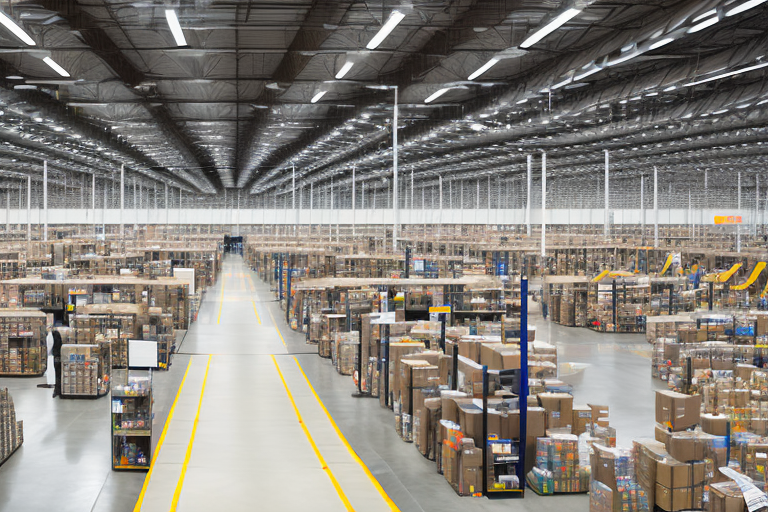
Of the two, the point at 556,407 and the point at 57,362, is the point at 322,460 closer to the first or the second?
the point at 556,407

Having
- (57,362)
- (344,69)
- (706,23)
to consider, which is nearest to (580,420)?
(706,23)

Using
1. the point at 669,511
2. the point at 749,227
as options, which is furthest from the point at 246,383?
the point at 749,227

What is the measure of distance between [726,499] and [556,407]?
3.03m

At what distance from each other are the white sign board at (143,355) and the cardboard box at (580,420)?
236 inches

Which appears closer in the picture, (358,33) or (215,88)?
(358,33)

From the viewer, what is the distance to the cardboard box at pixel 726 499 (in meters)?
6.73

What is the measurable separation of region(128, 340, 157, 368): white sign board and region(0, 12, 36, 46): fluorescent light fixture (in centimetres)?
532

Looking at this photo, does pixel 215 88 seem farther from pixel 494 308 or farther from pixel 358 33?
pixel 494 308

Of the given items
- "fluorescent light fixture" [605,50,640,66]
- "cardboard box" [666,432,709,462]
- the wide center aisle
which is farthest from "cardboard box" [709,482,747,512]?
"fluorescent light fixture" [605,50,640,66]

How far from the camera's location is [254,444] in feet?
35.1

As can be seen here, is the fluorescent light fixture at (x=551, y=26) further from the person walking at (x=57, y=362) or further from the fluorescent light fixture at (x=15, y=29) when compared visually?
the person walking at (x=57, y=362)

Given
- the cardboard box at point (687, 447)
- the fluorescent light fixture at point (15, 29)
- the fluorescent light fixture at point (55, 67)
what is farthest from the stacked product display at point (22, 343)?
the cardboard box at point (687, 447)

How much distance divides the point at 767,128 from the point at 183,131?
66.3 ft

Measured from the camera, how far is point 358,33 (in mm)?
12961
